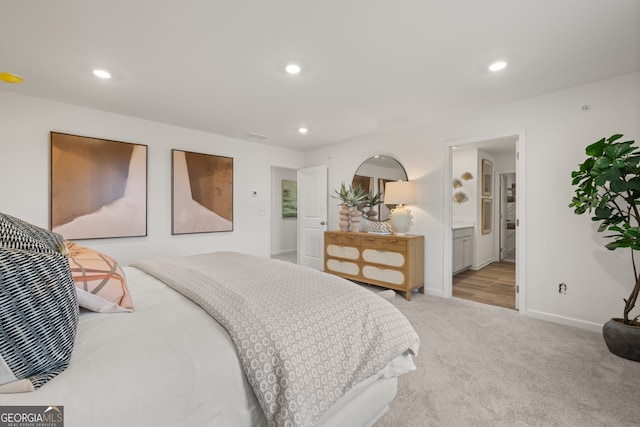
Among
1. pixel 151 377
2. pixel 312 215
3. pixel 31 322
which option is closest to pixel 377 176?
pixel 312 215

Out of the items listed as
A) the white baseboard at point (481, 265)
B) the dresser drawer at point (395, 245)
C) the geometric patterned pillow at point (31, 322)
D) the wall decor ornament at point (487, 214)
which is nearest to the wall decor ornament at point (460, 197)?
the wall decor ornament at point (487, 214)

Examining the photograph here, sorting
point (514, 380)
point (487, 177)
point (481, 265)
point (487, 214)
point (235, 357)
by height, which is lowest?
point (514, 380)

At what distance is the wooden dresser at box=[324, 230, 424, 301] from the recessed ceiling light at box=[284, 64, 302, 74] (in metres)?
2.34

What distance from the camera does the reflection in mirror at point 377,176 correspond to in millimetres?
4281

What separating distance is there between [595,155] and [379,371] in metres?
2.48

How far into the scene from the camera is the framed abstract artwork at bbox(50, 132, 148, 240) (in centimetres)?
310

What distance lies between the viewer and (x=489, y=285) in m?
4.29

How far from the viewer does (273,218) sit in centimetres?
738

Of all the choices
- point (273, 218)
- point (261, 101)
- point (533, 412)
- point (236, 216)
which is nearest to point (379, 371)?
point (533, 412)

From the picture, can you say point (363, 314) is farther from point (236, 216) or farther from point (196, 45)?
point (236, 216)

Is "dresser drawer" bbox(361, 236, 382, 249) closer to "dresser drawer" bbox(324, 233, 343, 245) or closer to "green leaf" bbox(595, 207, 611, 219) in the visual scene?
"dresser drawer" bbox(324, 233, 343, 245)

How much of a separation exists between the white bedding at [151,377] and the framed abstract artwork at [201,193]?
297 centimetres

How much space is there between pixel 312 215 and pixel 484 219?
3.58m

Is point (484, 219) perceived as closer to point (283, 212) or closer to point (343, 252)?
point (343, 252)
